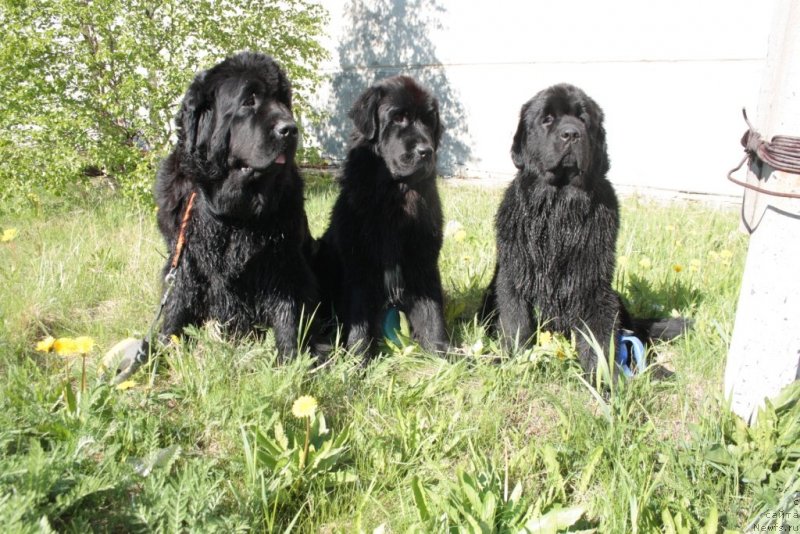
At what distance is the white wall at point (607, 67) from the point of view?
6.02m

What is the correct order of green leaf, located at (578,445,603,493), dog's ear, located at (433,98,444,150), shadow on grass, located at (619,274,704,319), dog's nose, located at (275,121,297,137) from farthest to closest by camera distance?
shadow on grass, located at (619,274,704,319) < dog's ear, located at (433,98,444,150) < dog's nose, located at (275,121,297,137) < green leaf, located at (578,445,603,493)

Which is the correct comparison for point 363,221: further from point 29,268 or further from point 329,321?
point 29,268

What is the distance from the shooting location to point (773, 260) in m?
1.67

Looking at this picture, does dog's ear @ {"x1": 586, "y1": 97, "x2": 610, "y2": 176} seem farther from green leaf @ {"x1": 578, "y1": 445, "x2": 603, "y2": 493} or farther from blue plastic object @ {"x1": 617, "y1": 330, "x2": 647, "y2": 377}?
green leaf @ {"x1": 578, "y1": 445, "x2": 603, "y2": 493}

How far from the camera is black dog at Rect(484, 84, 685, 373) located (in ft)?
8.12

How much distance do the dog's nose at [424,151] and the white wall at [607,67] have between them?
3.63 m

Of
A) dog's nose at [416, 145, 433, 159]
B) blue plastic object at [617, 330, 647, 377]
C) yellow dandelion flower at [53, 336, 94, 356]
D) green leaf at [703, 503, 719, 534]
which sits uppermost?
dog's nose at [416, 145, 433, 159]

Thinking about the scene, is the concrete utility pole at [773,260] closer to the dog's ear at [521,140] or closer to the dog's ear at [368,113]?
the dog's ear at [521,140]

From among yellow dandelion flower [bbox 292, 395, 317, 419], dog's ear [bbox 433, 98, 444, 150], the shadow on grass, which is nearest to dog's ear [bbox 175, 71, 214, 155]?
dog's ear [bbox 433, 98, 444, 150]

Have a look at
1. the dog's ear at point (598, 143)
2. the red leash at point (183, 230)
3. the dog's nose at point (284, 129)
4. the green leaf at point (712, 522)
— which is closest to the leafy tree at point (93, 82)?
the red leash at point (183, 230)

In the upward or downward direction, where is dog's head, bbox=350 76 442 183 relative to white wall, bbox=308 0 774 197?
downward

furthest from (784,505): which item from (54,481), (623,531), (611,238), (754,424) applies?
(54,481)

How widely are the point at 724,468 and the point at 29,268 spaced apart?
3.51 meters

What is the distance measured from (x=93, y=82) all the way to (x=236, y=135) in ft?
11.0
